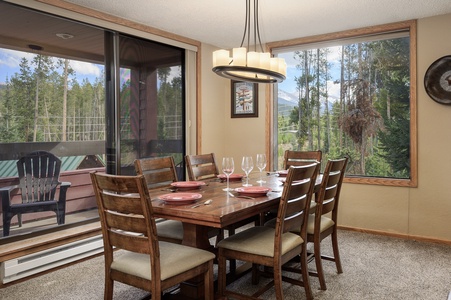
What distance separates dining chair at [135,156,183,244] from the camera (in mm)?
2614

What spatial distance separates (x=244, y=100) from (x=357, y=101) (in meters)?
1.52

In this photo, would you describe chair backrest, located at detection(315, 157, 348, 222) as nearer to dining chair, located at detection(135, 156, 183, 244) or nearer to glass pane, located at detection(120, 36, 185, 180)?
dining chair, located at detection(135, 156, 183, 244)

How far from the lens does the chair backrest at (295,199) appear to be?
2.11 meters

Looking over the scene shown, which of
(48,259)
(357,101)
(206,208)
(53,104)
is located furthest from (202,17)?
(48,259)

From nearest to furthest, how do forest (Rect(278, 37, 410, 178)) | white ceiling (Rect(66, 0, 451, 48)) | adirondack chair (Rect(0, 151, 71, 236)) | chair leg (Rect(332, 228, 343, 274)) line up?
chair leg (Rect(332, 228, 343, 274)) < adirondack chair (Rect(0, 151, 71, 236)) < white ceiling (Rect(66, 0, 451, 48)) < forest (Rect(278, 37, 410, 178))

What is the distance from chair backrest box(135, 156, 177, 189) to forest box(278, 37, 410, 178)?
226cm

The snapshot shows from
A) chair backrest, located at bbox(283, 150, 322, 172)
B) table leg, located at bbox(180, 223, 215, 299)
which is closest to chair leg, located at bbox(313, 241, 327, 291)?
table leg, located at bbox(180, 223, 215, 299)

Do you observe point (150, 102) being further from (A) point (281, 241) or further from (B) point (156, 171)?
(A) point (281, 241)

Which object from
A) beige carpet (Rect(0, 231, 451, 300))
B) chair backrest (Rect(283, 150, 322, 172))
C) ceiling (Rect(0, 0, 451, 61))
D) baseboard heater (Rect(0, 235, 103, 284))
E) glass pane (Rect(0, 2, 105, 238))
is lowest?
beige carpet (Rect(0, 231, 451, 300))

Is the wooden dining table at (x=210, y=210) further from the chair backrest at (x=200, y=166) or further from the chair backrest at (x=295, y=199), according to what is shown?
the chair backrest at (x=200, y=166)

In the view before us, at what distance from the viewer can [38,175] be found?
3281 mm

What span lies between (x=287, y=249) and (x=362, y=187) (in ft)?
7.90

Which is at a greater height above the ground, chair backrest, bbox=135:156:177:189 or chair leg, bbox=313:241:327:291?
chair backrest, bbox=135:156:177:189

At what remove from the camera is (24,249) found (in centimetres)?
298
